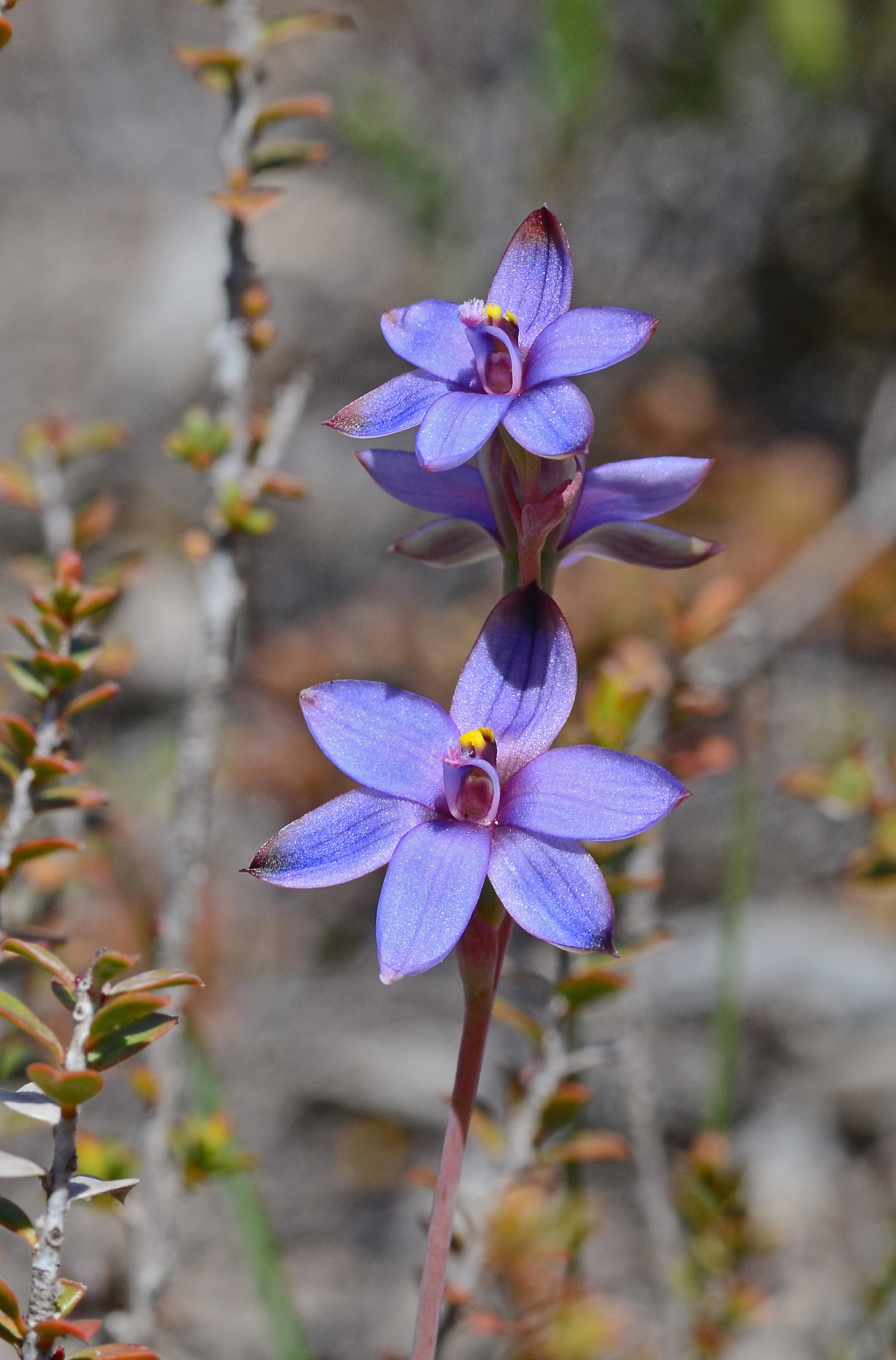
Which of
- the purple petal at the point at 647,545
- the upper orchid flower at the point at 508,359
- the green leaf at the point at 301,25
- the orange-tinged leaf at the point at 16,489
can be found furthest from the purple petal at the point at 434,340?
the orange-tinged leaf at the point at 16,489

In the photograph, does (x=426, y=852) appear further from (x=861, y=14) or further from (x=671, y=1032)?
(x=861, y=14)

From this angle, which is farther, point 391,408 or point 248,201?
point 248,201

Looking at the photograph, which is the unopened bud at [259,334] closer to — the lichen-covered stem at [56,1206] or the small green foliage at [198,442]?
the small green foliage at [198,442]

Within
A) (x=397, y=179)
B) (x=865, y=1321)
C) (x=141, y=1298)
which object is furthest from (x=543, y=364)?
(x=397, y=179)

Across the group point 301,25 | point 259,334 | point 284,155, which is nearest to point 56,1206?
point 259,334

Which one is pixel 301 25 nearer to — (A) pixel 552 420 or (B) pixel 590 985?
(A) pixel 552 420

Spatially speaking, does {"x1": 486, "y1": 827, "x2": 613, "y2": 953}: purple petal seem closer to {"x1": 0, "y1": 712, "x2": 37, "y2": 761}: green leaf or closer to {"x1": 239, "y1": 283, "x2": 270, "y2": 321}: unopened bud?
{"x1": 0, "y1": 712, "x2": 37, "y2": 761}: green leaf

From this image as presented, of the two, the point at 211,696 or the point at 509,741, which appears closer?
the point at 509,741

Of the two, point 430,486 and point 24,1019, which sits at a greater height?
point 430,486
